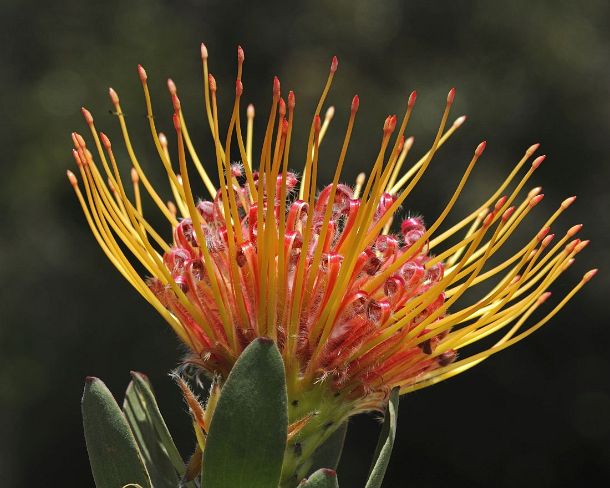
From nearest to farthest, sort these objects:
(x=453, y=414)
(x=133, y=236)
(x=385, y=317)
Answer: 1. (x=385, y=317)
2. (x=133, y=236)
3. (x=453, y=414)

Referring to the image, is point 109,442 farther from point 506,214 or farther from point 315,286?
point 506,214

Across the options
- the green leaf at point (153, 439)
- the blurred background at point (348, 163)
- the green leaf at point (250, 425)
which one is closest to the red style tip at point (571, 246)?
the green leaf at point (250, 425)

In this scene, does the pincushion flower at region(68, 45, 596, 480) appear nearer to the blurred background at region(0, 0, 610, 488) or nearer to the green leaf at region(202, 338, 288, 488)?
the green leaf at region(202, 338, 288, 488)

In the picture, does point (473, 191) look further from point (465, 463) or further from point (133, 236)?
point (133, 236)

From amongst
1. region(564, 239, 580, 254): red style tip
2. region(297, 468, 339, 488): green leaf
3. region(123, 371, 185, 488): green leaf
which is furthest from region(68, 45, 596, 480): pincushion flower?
region(297, 468, 339, 488): green leaf

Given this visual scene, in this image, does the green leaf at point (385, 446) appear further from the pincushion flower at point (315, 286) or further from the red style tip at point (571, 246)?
the red style tip at point (571, 246)

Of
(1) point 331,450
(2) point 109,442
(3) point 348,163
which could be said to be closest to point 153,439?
(2) point 109,442

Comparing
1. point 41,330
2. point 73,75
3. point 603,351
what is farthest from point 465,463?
point 73,75
